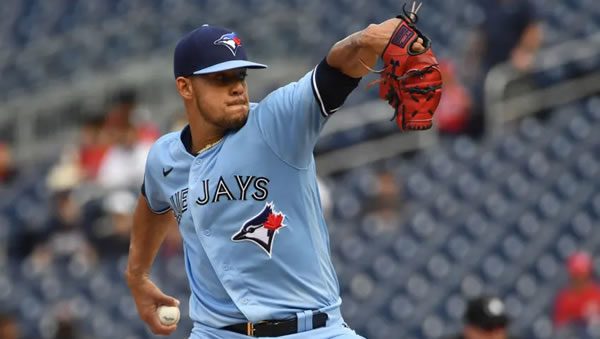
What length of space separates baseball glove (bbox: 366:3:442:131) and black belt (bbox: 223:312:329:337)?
71cm

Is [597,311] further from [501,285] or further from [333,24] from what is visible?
[333,24]

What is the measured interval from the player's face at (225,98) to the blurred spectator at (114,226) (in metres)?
5.34

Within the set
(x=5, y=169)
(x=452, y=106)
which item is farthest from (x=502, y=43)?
(x=5, y=169)

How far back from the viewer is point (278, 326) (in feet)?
14.1

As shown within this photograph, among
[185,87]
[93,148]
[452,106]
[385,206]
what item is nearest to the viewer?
[185,87]

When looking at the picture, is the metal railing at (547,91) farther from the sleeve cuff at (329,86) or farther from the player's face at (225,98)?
the sleeve cuff at (329,86)

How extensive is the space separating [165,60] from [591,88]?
4.22 metres

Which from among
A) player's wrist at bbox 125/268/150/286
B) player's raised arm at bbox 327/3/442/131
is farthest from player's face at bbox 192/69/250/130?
player's wrist at bbox 125/268/150/286

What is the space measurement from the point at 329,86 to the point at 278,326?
30.8 inches

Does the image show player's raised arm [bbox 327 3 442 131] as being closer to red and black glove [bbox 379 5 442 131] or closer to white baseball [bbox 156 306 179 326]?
red and black glove [bbox 379 5 442 131]

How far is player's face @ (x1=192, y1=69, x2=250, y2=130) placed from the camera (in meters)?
4.30

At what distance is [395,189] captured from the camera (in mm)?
10320

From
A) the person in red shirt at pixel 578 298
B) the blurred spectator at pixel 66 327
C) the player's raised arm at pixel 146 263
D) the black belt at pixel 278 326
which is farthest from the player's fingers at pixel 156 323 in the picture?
the person in red shirt at pixel 578 298

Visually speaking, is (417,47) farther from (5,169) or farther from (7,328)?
(5,169)
